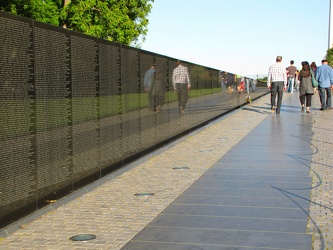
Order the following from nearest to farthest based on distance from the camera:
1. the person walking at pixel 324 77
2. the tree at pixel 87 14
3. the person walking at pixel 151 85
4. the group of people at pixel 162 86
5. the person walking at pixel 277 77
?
the person walking at pixel 151 85, the group of people at pixel 162 86, the person walking at pixel 277 77, the person walking at pixel 324 77, the tree at pixel 87 14

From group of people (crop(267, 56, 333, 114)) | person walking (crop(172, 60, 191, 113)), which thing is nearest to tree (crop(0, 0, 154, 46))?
group of people (crop(267, 56, 333, 114))

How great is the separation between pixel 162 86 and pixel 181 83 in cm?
227

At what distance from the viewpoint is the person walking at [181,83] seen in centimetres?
1477

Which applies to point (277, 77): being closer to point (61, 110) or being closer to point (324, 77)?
point (324, 77)

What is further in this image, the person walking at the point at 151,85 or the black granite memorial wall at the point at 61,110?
the person walking at the point at 151,85

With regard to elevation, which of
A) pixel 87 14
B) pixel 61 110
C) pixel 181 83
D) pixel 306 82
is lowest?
pixel 61 110

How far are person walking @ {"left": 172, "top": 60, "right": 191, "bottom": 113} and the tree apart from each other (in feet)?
66.7

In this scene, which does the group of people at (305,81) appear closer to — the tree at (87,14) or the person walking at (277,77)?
the person walking at (277,77)

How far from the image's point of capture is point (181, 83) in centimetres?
1530

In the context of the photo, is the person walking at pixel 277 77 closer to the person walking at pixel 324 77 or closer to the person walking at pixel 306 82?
the person walking at pixel 306 82

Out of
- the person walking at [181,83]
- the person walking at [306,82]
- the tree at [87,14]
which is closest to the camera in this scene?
the person walking at [181,83]

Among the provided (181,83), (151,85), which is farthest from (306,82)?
(151,85)

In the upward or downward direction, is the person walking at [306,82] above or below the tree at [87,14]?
below

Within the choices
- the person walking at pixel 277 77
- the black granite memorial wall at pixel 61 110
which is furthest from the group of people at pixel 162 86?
the person walking at pixel 277 77
